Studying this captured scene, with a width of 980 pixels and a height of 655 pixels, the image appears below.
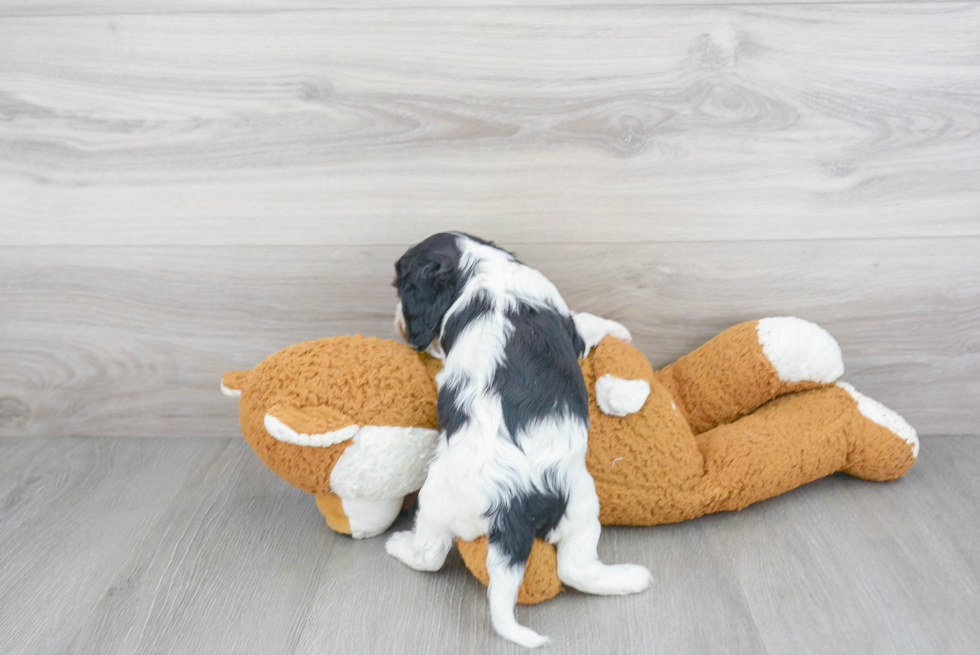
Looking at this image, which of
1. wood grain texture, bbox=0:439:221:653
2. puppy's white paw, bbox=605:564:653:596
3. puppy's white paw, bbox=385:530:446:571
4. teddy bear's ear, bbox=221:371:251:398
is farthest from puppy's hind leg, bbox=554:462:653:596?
wood grain texture, bbox=0:439:221:653

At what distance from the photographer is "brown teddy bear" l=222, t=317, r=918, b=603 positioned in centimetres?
118

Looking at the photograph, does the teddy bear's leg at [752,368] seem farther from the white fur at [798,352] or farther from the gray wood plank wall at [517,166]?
the gray wood plank wall at [517,166]

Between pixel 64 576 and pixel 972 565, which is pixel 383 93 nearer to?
pixel 64 576

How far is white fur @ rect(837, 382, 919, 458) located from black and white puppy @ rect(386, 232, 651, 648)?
55 cm

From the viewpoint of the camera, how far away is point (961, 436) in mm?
1553

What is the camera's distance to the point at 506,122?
1384 mm

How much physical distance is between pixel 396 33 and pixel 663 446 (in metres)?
0.89

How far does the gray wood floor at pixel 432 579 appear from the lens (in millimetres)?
1048

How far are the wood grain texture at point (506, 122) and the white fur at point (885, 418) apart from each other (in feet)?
1.06

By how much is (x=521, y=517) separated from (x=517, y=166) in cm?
69

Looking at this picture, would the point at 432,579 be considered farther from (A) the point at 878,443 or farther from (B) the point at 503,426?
(A) the point at 878,443

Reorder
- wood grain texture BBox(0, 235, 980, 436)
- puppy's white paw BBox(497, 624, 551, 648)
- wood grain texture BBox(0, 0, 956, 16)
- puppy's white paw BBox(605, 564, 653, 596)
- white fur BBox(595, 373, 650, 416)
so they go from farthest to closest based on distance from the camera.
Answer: wood grain texture BBox(0, 235, 980, 436)
wood grain texture BBox(0, 0, 956, 16)
white fur BBox(595, 373, 650, 416)
puppy's white paw BBox(605, 564, 653, 596)
puppy's white paw BBox(497, 624, 551, 648)

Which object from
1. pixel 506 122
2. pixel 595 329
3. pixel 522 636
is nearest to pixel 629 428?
pixel 595 329

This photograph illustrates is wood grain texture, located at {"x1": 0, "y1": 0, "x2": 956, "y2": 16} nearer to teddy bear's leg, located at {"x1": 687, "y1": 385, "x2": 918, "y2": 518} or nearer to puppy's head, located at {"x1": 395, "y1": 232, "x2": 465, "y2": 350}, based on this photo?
puppy's head, located at {"x1": 395, "y1": 232, "x2": 465, "y2": 350}
